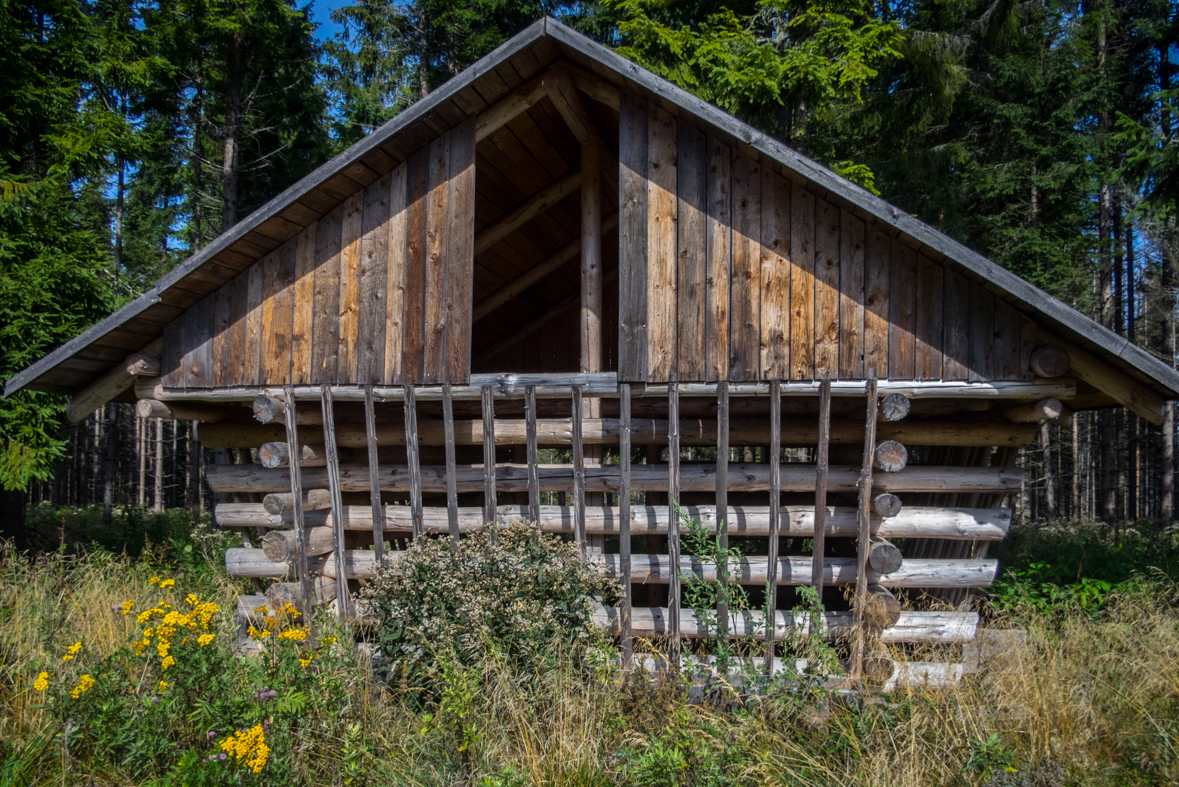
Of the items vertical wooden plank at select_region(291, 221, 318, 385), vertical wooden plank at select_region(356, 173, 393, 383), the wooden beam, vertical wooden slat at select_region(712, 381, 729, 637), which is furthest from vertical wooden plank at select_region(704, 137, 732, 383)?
the wooden beam

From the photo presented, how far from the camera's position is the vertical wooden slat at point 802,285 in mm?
5691

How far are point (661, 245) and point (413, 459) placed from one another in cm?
289

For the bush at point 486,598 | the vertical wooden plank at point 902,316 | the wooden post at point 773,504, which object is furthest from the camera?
the vertical wooden plank at point 902,316

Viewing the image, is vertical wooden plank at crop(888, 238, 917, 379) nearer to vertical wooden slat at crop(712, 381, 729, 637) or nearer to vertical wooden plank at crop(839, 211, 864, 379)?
vertical wooden plank at crop(839, 211, 864, 379)

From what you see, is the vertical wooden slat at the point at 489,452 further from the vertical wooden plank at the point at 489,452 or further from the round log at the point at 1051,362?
the round log at the point at 1051,362

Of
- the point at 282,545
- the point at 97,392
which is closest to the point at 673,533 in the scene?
the point at 282,545

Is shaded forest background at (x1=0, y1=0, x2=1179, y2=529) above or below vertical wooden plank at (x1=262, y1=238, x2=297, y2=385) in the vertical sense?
above

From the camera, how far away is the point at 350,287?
6.31 metres

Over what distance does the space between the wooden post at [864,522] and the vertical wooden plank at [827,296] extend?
37 cm

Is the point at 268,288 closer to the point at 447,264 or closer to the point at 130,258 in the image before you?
the point at 447,264

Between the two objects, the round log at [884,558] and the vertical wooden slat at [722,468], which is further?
the round log at [884,558]

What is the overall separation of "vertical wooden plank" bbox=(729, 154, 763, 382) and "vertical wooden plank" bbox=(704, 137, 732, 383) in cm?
5

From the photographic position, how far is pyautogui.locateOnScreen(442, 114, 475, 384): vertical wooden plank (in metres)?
6.03

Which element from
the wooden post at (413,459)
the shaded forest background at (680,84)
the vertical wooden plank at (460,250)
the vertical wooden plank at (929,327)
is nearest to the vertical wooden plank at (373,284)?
the wooden post at (413,459)
